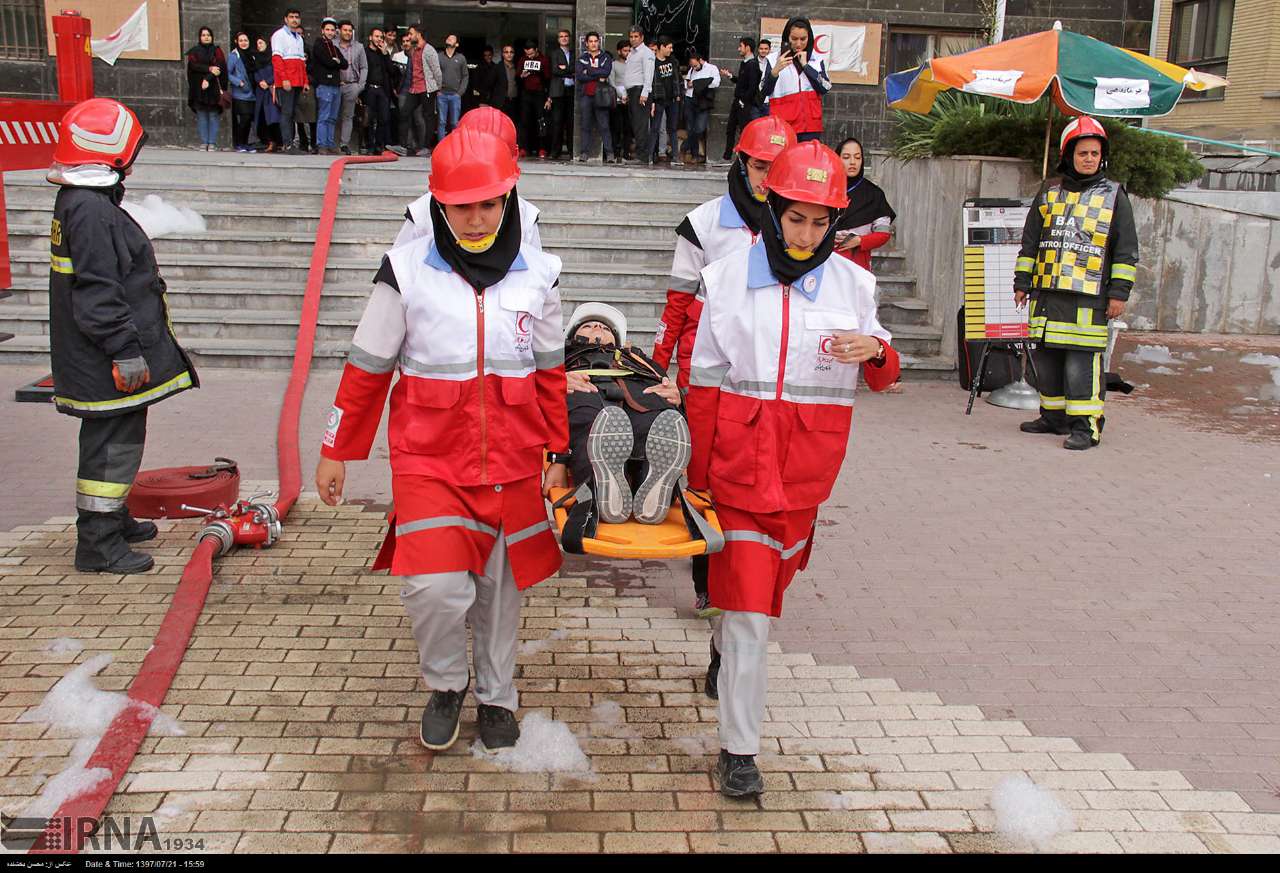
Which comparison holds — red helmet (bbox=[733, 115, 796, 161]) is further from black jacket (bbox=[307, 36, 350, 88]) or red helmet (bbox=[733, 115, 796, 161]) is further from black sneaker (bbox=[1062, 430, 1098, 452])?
black jacket (bbox=[307, 36, 350, 88])

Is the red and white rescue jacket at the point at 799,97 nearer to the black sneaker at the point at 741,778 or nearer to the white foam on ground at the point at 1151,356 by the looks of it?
the white foam on ground at the point at 1151,356

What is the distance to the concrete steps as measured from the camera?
11016 mm

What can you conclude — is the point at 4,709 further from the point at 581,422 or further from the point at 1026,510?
the point at 1026,510

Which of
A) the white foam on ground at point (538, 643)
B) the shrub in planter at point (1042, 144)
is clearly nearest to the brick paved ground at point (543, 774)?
the white foam on ground at point (538, 643)

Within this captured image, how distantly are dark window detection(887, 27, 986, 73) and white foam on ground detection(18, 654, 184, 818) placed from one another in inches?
708

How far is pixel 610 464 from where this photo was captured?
12.6ft

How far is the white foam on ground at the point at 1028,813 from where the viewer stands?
3.54 metres

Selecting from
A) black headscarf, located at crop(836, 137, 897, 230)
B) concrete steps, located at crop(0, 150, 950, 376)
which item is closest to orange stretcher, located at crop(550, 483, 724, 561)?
black headscarf, located at crop(836, 137, 897, 230)

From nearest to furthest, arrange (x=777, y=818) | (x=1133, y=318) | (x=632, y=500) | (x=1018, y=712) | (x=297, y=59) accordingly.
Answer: (x=777, y=818) < (x=632, y=500) < (x=1018, y=712) < (x=1133, y=318) < (x=297, y=59)

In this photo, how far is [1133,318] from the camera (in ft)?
47.2

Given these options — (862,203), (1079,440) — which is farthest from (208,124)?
(1079,440)

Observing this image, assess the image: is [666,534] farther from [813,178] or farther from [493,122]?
[493,122]

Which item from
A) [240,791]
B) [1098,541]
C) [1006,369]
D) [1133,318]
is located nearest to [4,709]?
[240,791]

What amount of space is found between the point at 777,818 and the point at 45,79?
63.7 ft
